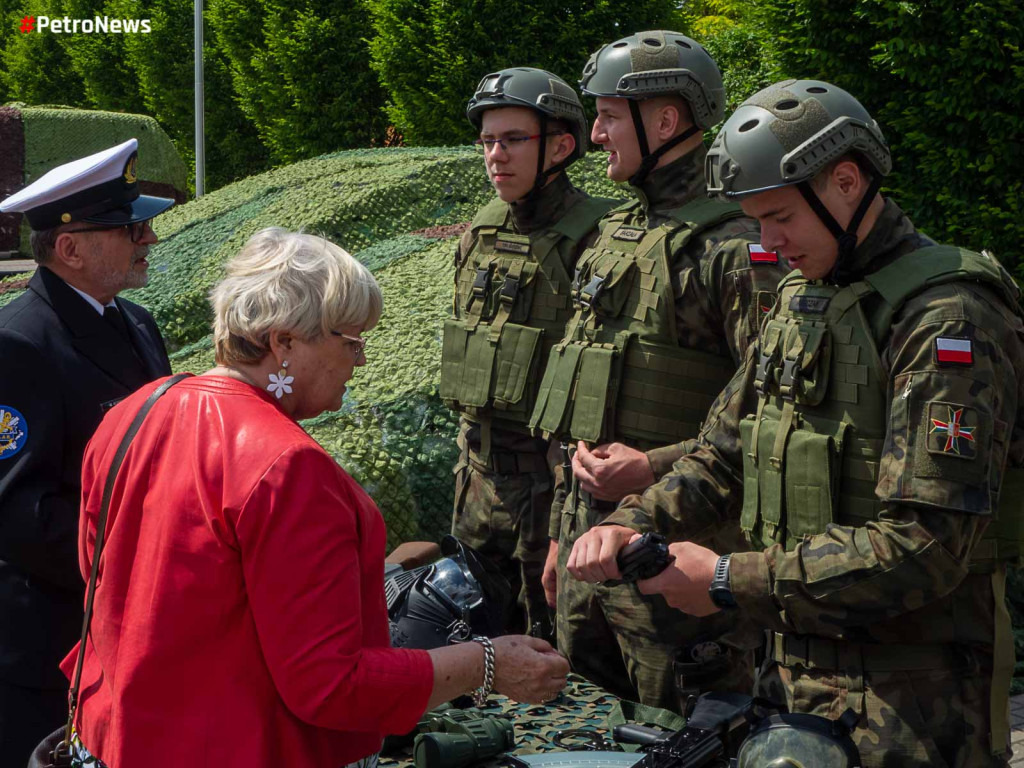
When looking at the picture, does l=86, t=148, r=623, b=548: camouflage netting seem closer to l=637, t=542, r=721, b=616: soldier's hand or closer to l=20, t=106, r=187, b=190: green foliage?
l=637, t=542, r=721, b=616: soldier's hand

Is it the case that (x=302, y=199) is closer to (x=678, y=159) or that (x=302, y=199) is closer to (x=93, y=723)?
(x=678, y=159)

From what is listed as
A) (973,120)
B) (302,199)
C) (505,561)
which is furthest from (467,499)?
(302,199)

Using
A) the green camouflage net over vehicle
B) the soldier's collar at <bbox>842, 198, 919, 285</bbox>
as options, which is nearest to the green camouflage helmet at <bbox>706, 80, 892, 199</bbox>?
the soldier's collar at <bbox>842, 198, 919, 285</bbox>

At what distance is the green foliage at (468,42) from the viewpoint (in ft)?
44.8

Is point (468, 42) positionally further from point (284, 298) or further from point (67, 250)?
point (284, 298)

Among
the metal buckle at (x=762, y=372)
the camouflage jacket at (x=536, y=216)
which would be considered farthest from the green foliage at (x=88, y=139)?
the metal buckle at (x=762, y=372)

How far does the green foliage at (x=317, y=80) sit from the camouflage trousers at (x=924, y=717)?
1763 centimetres

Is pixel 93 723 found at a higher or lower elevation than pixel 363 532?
lower

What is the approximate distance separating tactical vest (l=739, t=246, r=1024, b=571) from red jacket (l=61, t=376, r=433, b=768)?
3.27 ft

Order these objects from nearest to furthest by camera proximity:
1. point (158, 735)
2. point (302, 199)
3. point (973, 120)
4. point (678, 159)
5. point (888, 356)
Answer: point (158, 735) < point (888, 356) < point (678, 159) < point (973, 120) < point (302, 199)

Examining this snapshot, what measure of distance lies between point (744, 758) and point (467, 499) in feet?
9.17

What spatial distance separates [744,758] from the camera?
2207 mm

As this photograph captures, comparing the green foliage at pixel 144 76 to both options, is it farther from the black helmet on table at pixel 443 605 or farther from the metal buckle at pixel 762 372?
the metal buckle at pixel 762 372

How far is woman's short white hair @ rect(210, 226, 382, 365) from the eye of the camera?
2291mm
